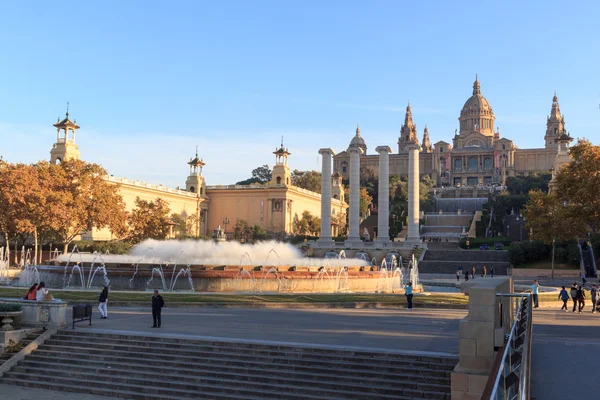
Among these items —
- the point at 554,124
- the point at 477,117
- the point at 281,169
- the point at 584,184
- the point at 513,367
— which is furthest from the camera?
the point at 477,117

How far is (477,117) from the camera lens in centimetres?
19050

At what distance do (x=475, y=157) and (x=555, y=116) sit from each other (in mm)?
35393

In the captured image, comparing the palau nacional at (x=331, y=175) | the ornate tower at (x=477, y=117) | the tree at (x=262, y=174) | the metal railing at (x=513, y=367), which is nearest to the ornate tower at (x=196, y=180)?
the palau nacional at (x=331, y=175)

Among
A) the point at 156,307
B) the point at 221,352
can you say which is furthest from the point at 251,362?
the point at 156,307

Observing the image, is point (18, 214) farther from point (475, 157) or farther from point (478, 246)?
point (475, 157)

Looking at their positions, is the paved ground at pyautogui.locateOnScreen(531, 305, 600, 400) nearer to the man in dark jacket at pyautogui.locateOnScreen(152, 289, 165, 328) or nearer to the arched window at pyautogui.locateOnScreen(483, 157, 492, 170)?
the man in dark jacket at pyautogui.locateOnScreen(152, 289, 165, 328)

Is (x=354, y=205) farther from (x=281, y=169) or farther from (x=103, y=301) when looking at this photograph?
(x=103, y=301)

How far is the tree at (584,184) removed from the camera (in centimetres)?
4300

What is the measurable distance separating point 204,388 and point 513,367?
26.6 ft

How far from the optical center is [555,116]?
613 ft

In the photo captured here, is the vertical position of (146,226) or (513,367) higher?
(146,226)

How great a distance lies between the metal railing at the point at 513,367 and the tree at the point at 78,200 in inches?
1922

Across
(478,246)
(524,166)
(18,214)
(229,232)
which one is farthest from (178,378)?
(524,166)

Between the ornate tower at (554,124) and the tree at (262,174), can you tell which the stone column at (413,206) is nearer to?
the tree at (262,174)
